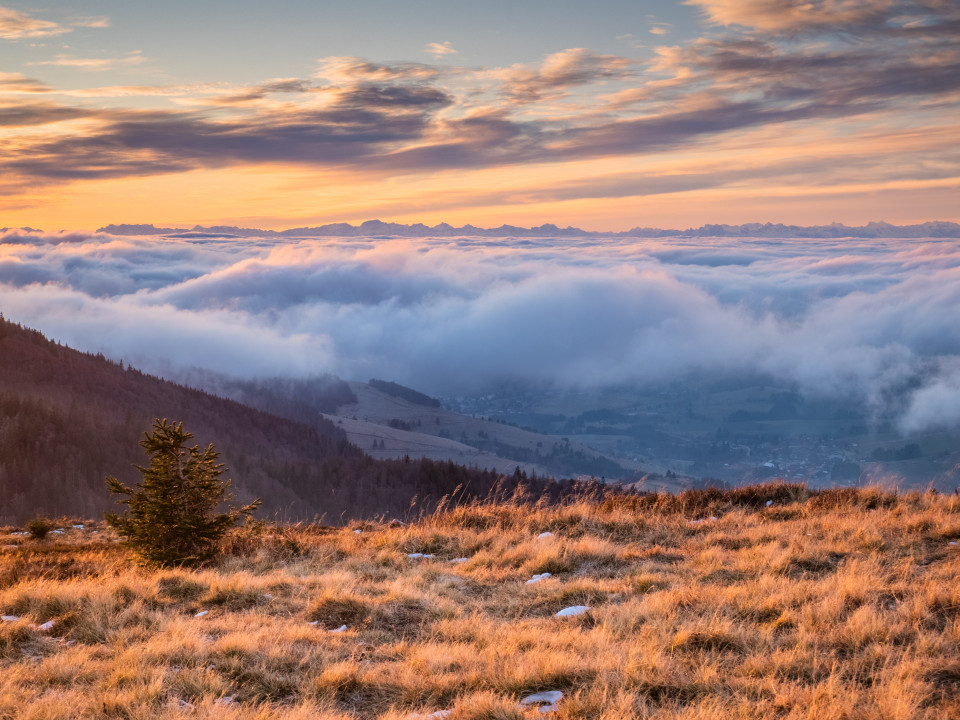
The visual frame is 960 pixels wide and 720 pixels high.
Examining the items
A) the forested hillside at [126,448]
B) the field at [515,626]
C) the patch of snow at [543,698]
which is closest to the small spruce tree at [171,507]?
the field at [515,626]

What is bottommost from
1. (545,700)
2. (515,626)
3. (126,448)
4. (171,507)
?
(126,448)

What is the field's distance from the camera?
5.66 meters

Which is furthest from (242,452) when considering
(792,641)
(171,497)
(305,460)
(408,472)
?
(792,641)

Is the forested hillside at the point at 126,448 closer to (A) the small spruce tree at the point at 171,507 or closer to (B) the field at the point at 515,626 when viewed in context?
(A) the small spruce tree at the point at 171,507

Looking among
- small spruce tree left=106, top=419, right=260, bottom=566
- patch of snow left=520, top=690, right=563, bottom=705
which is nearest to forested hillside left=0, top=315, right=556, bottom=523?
small spruce tree left=106, top=419, right=260, bottom=566

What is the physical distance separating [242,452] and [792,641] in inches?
5113

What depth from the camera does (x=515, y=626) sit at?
787 cm

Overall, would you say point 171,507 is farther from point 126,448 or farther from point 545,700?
point 126,448

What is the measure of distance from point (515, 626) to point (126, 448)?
10912cm

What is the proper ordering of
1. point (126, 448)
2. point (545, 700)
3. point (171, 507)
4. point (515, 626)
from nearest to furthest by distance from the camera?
point (545, 700)
point (515, 626)
point (171, 507)
point (126, 448)

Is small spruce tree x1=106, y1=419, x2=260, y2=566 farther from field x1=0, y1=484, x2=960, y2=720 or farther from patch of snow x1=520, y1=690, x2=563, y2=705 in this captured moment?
patch of snow x1=520, y1=690, x2=563, y2=705

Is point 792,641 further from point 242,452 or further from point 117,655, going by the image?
point 242,452

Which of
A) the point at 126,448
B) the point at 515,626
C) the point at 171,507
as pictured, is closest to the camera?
the point at 515,626

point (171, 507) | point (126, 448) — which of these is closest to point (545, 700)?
point (171, 507)
